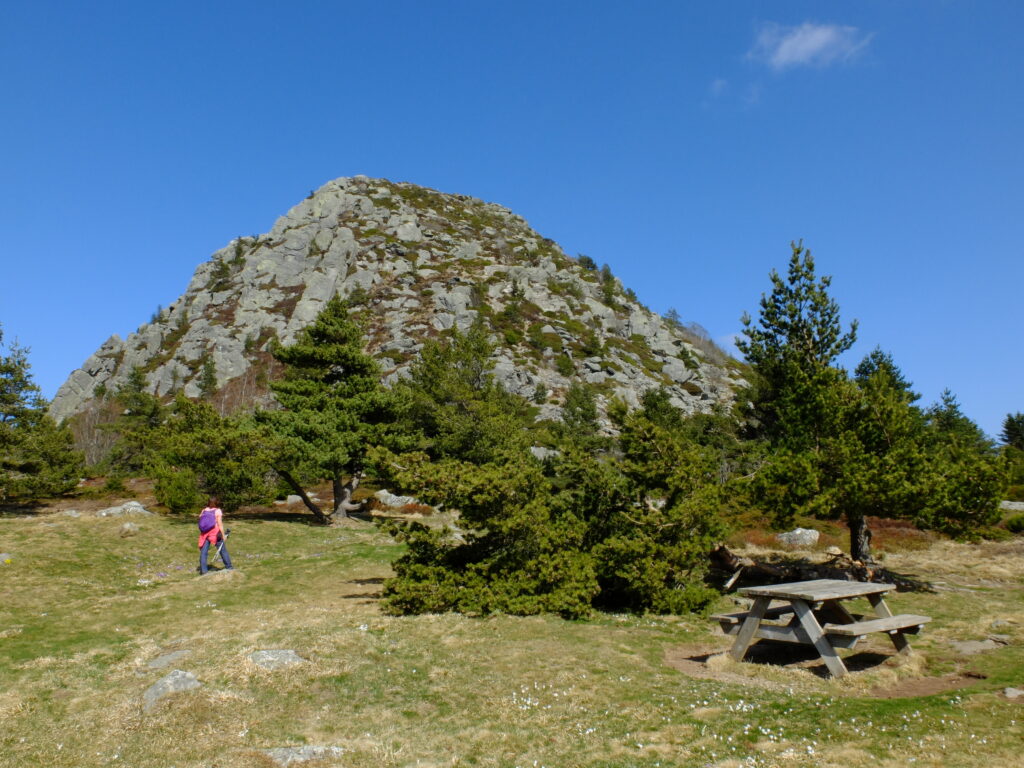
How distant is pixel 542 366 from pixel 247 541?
70036mm

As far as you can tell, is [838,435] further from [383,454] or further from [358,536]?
[358,536]

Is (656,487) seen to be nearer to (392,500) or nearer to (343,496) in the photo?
(343,496)

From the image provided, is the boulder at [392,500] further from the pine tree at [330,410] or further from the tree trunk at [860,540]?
the tree trunk at [860,540]

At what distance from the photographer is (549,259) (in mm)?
141250

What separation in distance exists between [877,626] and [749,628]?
76.1 inches

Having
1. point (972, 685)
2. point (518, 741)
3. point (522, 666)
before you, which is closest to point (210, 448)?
point (522, 666)

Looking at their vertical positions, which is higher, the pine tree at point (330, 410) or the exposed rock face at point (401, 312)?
the exposed rock face at point (401, 312)

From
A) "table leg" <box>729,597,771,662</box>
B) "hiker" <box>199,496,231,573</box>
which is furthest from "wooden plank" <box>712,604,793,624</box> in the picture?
"hiker" <box>199,496,231,573</box>

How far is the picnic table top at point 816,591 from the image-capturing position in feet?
31.0

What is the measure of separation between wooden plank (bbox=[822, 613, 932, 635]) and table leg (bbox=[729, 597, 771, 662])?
935 mm

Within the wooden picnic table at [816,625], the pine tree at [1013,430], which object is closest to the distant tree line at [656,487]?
the wooden picnic table at [816,625]

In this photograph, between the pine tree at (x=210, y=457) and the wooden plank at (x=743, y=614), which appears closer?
the wooden plank at (x=743, y=614)

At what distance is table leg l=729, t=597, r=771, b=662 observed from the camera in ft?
33.1

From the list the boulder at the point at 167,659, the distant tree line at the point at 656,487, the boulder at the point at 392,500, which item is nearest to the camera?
the boulder at the point at 167,659
